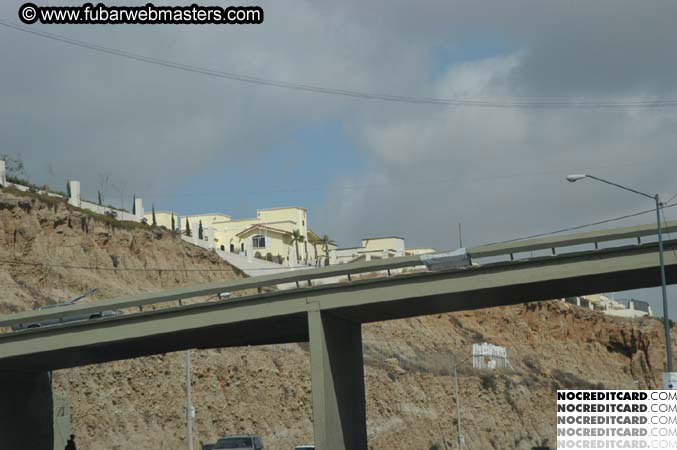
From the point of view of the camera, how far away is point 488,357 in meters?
106

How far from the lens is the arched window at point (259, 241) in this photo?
12731 centimetres

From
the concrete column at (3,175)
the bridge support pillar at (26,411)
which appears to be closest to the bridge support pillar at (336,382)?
the bridge support pillar at (26,411)

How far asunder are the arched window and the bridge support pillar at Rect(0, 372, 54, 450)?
81971 mm

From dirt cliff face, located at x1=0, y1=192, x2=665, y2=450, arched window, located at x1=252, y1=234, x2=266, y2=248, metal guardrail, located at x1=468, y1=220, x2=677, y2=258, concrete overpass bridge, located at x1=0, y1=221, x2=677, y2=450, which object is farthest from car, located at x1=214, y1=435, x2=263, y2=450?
arched window, located at x1=252, y1=234, x2=266, y2=248

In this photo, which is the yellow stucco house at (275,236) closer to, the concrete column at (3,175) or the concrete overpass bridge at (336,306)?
the concrete column at (3,175)

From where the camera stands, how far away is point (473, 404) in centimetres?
9600

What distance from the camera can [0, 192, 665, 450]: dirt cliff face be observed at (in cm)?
6316

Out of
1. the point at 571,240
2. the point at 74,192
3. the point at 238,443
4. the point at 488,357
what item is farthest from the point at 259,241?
the point at 571,240

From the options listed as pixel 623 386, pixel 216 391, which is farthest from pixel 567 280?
pixel 623 386

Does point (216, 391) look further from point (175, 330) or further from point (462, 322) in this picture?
point (462, 322)

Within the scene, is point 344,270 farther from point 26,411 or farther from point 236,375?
point 236,375

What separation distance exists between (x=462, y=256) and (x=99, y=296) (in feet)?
131

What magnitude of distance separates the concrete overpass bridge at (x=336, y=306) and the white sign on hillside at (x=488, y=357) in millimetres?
63294

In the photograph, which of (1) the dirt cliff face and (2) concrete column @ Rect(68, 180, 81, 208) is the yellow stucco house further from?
(2) concrete column @ Rect(68, 180, 81, 208)
